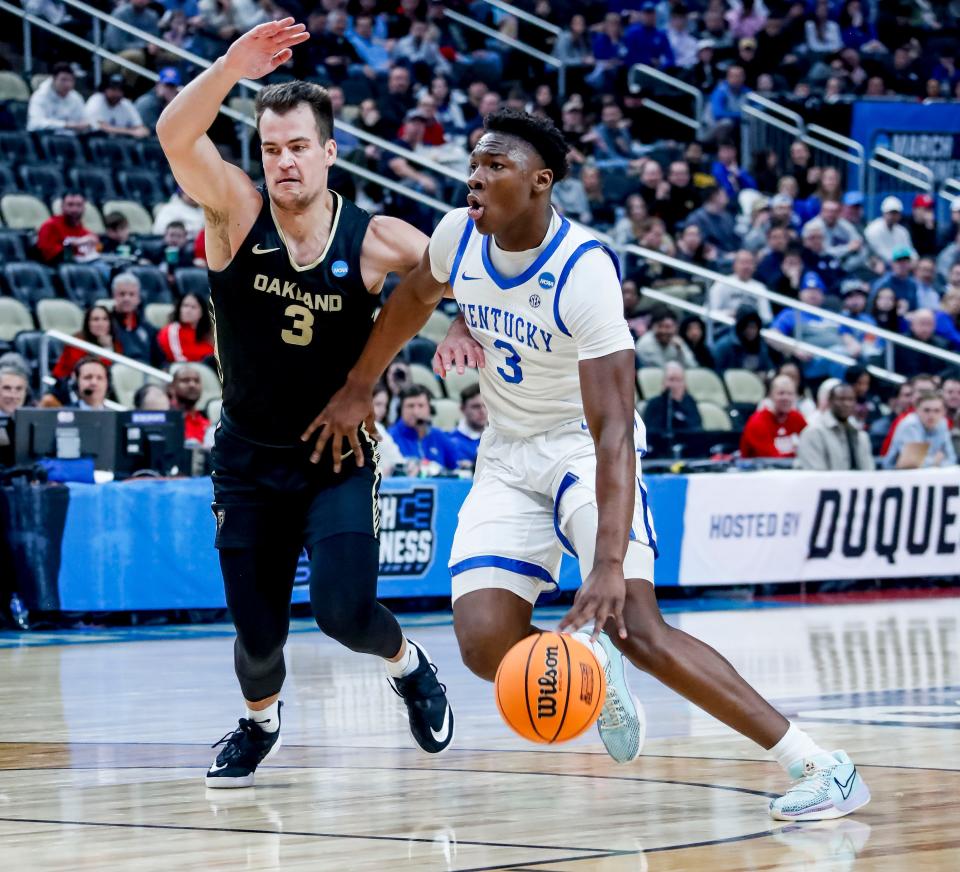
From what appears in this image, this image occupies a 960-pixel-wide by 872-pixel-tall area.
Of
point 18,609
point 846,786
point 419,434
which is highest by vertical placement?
point 846,786

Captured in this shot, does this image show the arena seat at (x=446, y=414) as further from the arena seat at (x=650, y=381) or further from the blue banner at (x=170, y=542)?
the blue banner at (x=170, y=542)

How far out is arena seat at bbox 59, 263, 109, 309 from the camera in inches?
Result: 590

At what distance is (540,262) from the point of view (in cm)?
548

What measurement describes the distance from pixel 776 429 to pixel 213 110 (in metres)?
10.1

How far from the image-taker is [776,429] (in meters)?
15.0

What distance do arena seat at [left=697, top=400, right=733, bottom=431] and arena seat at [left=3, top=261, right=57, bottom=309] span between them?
5514 millimetres

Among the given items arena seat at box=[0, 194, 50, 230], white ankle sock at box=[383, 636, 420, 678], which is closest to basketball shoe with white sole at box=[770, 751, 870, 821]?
white ankle sock at box=[383, 636, 420, 678]

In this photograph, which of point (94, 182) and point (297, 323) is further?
point (94, 182)

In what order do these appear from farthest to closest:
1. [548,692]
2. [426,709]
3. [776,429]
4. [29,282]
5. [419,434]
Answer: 1. [776,429]
2. [29,282]
3. [419,434]
4. [426,709]
5. [548,692]

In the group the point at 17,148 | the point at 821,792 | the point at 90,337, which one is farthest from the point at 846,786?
the point at 17,148

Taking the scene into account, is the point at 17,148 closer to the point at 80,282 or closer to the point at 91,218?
the point at 91,218

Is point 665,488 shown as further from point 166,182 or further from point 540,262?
point 540,262

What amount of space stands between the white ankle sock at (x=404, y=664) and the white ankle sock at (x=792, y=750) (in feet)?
4.83

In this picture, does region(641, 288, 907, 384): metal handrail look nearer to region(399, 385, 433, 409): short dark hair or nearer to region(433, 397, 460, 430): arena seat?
region(433, 397, 460, 430): arena seat
